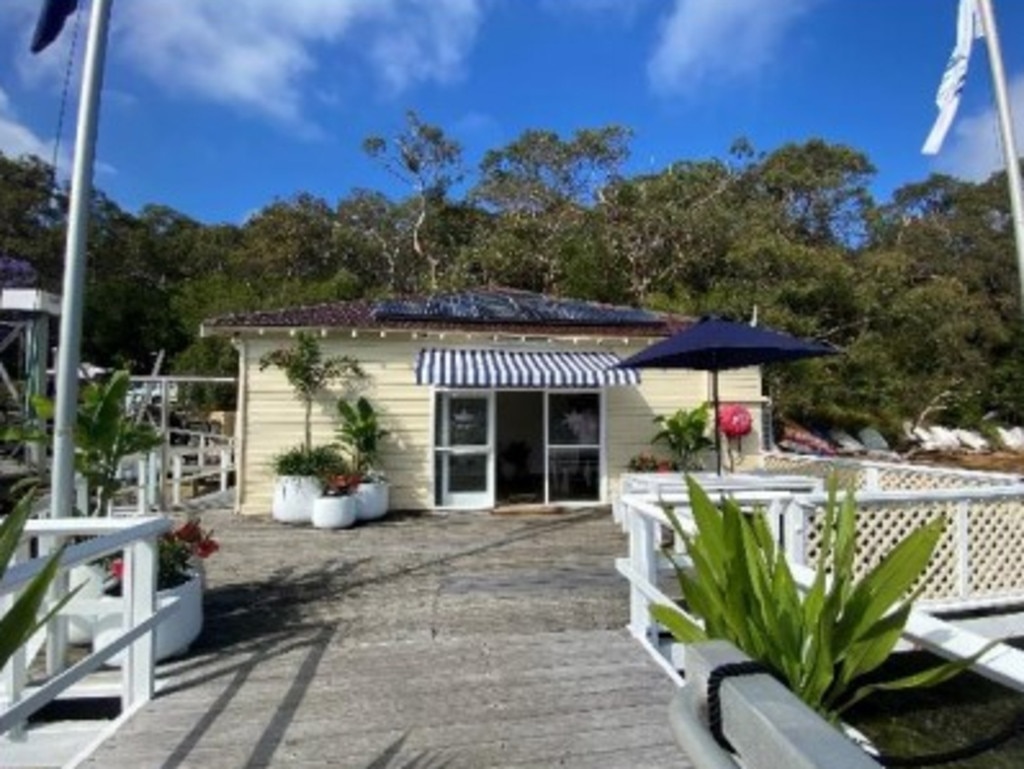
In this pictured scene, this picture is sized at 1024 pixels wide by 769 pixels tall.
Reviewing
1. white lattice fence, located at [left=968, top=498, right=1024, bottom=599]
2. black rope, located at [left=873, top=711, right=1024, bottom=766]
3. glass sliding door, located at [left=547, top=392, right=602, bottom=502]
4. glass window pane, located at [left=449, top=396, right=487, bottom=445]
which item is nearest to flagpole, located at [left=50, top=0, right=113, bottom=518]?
black rope, located at [left=873, top=711, right=1024, bottom=766]

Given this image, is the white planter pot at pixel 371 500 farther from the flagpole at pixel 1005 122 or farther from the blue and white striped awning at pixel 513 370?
the flagpole at pixel 1005 122

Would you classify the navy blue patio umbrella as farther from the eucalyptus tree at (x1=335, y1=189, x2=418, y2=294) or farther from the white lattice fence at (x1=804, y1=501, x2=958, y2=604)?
the eucalyptus tree at (x1=335, y1=189, x2=418, y2=294)

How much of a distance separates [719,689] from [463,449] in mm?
14425

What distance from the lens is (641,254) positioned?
34844mm

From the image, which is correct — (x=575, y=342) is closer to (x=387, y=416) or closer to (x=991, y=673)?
(x=387, y=416)

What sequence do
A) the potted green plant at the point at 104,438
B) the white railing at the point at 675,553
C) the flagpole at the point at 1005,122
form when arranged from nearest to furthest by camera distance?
1. the white railing at the point at 675,553
2. the potted green plant at the point at 104,438
3. the flagpole at the point at 1005,122

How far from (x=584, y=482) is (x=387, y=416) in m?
4.40

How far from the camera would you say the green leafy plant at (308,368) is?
49.1 ft

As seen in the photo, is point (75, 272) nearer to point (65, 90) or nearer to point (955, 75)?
point (65, 90)

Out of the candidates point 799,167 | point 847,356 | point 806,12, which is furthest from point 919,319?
point 806,12

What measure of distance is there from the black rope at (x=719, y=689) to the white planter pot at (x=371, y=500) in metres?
13.0

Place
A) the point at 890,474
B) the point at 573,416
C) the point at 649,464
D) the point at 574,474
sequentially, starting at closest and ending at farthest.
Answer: the point at 890,474 → the point at 649,464 → the point at 573,416 → the point at 574,474

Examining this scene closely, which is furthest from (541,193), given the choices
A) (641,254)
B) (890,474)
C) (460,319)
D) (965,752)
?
(965,752)

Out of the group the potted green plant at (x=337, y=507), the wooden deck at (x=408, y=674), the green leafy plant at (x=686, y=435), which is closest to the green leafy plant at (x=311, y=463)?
the potted green plant at (x=337, y=507)
